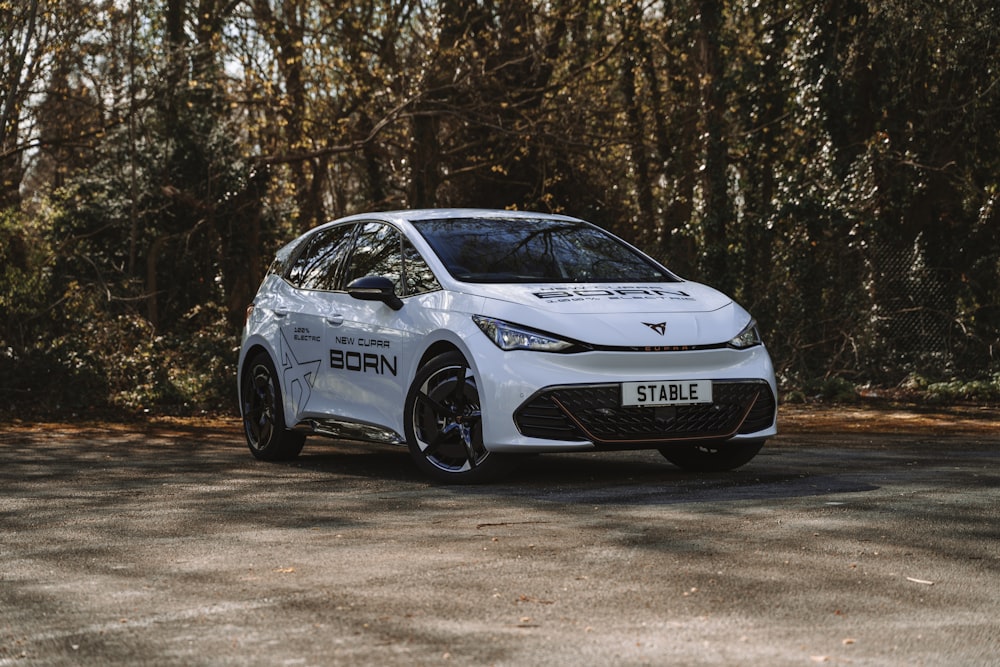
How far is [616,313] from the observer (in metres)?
8.24

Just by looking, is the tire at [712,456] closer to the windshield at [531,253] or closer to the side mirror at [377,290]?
the windshield at [531,253]

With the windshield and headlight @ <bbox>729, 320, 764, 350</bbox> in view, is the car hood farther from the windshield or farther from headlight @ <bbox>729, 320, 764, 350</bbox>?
the windshield

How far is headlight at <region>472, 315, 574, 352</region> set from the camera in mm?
8039

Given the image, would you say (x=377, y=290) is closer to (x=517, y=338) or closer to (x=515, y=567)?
(x=517, y=338)

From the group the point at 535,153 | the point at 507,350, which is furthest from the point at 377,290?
the point at 535,153

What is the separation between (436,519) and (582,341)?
151 centimetres

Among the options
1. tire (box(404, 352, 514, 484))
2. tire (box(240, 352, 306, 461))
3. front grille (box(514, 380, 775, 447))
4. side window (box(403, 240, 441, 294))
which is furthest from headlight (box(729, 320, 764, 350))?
tire (box(240, 352, 306, 461))

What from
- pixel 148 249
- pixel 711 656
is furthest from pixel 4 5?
pixel 711 656

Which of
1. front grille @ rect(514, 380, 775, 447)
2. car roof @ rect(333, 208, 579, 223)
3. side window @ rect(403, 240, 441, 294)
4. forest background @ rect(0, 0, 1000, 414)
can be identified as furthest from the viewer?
forest background @ rect(0, 0, 1000, 414)

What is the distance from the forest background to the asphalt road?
320 inches

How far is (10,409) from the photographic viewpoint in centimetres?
1634

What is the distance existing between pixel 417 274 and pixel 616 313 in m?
1.45

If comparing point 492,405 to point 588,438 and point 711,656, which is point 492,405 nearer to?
point 588,438

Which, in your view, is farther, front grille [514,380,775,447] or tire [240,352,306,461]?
tire [240,352,306,461]
